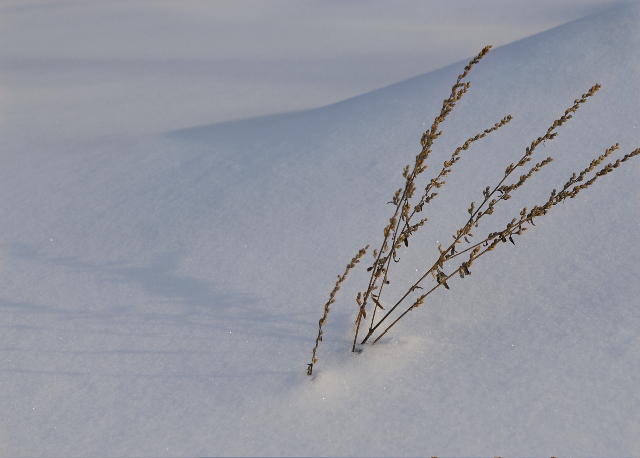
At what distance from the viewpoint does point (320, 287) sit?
206 cm

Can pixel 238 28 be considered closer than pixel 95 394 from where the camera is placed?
No

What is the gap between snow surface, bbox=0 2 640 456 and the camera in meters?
1.54

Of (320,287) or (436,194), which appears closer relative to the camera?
(436,194)

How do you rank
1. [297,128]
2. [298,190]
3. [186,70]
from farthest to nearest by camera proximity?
[186,70] → [297,128] → [298,190]

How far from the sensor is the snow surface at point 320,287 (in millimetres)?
1540

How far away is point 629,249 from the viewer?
2.12 metres

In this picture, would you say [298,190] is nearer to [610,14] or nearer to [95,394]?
[95,394]

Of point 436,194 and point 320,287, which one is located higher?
point 436,194

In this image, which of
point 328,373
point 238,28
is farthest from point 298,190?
point 238,28

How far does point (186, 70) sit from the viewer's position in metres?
4.97

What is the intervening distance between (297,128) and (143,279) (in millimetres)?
1339

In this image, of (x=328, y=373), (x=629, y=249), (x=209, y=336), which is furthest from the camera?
(x=629, y=249)

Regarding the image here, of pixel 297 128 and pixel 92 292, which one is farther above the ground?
pixel 297 128

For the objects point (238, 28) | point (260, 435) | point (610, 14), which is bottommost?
point (260, 435)
